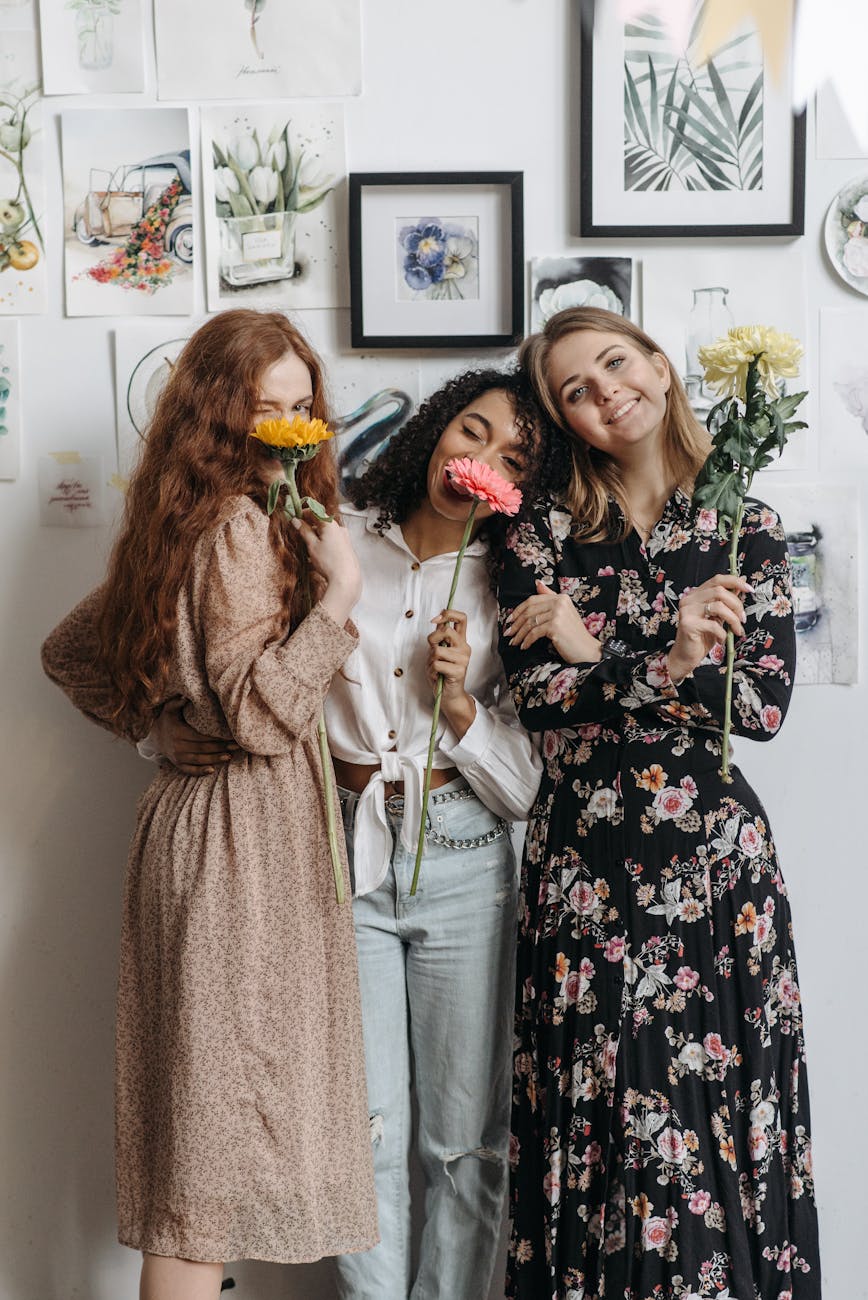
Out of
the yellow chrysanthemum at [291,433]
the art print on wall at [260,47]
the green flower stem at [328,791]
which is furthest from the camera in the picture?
the art print on wall at [260,47]

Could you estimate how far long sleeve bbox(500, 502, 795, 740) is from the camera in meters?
1.49

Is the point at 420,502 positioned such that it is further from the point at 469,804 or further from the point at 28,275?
the point at 28,275

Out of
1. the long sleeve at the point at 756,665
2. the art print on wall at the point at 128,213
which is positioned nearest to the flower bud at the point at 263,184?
the art print on wall at the point at 128,213

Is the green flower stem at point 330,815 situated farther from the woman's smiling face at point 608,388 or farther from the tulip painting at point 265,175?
the tulip painting at point 265,175

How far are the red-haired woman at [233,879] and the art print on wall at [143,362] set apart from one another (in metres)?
0.34

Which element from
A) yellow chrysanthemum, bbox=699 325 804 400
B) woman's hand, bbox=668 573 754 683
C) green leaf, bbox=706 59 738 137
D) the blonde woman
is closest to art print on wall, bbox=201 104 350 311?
the blonde woman

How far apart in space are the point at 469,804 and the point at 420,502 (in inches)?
17.9

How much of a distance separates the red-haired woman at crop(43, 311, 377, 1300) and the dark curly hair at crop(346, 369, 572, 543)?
0.20m

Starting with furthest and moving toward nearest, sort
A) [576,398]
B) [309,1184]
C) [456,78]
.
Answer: [456,78]
[576,398]
[309,1184]

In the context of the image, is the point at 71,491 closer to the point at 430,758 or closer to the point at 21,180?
the point at 21,180

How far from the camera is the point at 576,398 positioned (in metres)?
1.63

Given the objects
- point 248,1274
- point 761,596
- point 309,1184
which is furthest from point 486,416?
point 248,1274

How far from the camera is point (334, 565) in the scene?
1446 millimetres

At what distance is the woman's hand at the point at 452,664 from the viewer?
1.56 metres
